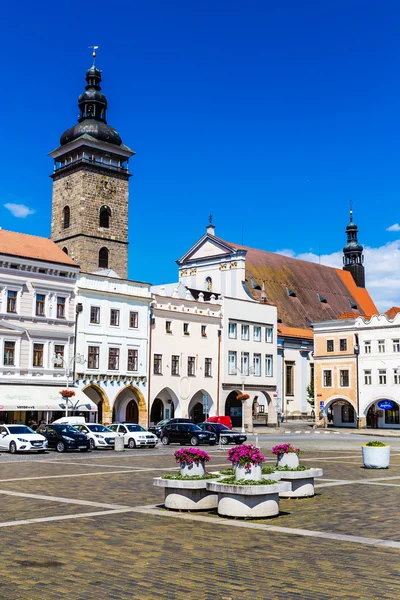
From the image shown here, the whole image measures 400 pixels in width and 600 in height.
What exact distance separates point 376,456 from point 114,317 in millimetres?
33692

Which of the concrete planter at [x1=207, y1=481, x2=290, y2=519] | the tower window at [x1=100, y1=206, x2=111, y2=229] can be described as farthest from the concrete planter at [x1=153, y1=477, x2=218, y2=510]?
the tower window at [x1=100, y1=206, x2=111, y2=229]

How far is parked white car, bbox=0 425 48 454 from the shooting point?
32.4 m

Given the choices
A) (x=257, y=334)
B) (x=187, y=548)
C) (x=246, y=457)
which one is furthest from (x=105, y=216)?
(x=187, y=548)

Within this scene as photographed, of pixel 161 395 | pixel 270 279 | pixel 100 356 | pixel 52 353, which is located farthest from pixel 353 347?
pixel 52 353

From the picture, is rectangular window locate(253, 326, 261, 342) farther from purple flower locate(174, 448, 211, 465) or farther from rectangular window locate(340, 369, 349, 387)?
purple flower locate(174, 448, 211, 465)

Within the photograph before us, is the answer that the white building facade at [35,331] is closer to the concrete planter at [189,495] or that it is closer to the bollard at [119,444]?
the bollard at [119,444]

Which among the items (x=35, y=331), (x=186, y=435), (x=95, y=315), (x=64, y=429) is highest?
(x=95, y=315)

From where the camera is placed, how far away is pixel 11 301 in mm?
47531

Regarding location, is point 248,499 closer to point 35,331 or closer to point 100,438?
point 100,438

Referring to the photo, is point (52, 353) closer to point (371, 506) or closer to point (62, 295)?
point (62, 295)

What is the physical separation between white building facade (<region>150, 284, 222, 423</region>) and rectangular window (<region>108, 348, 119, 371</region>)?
380cm

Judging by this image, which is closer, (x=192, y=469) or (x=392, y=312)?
(x=192, y=469)

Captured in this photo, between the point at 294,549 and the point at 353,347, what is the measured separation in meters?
61.4

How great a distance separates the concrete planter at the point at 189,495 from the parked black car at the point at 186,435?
85.3 feet
